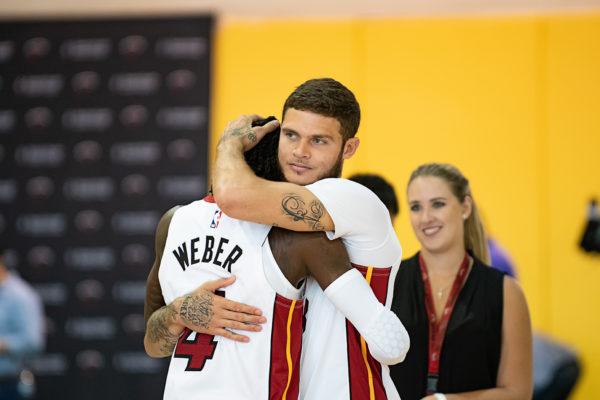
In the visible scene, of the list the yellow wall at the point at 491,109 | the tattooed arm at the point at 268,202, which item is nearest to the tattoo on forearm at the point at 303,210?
the tattooed arm at the point at 268,202

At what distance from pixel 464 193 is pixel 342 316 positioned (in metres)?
1.07

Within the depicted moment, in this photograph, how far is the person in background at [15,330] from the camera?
4.98 meters

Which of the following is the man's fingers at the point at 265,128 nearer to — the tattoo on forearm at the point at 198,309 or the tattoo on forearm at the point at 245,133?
the tattoo on forearm at the point at 245,133

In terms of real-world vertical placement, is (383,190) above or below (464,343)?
above

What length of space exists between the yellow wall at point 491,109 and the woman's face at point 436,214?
306 cm

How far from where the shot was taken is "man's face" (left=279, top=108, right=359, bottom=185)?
166 cm

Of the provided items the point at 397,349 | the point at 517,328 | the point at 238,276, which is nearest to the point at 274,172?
the point at 238,276

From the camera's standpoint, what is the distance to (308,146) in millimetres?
1665

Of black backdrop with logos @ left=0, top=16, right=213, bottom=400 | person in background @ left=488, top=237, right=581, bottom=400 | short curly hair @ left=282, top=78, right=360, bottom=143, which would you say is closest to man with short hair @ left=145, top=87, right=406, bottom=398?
short curly hair @ left=282, top=78, right=360, bottom=143

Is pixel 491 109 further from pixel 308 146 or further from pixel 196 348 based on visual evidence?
pixel 196 348

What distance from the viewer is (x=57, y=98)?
6.13 metres

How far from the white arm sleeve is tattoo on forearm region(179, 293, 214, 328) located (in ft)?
0.94

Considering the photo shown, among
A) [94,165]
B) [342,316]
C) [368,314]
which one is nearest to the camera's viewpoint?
[368,314]

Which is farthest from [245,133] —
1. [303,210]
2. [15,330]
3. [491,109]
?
[491,109]
